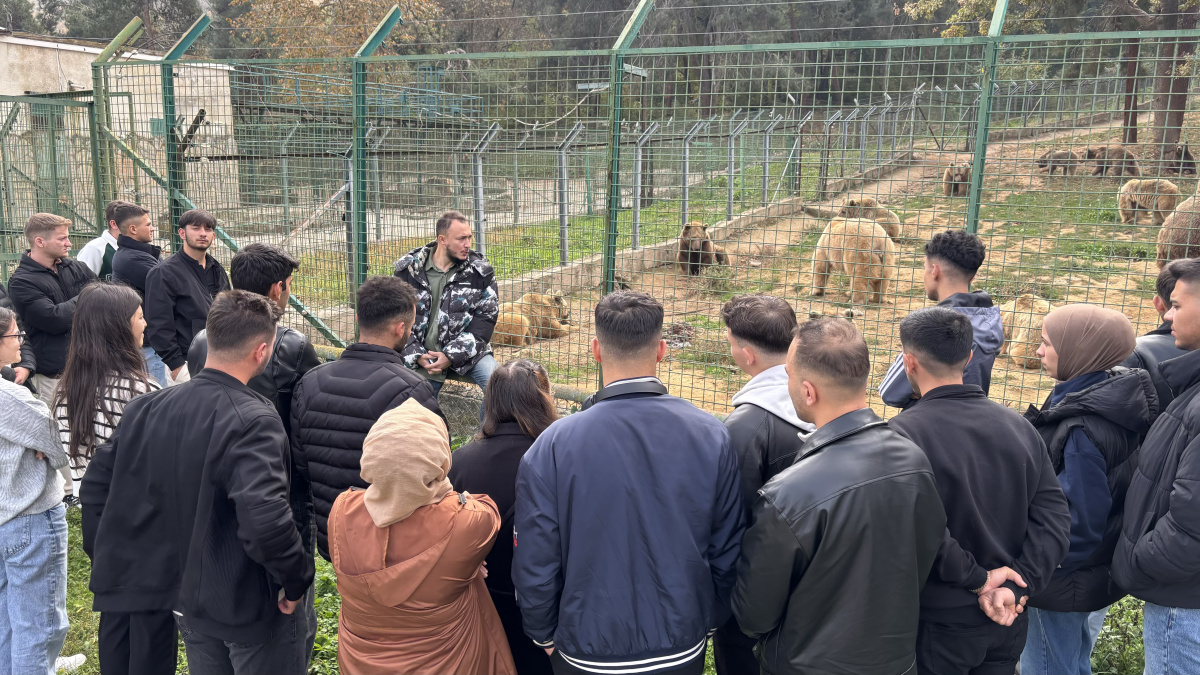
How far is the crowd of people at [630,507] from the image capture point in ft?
8.15

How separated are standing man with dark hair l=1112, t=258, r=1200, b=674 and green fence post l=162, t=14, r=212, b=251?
26.5ft

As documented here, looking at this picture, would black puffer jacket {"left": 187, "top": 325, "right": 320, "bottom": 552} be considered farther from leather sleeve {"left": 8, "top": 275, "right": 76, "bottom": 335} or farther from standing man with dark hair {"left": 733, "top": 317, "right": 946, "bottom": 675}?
leather sleeve {"left": 8, "top": 275, "right": 76, "bottom": 335}

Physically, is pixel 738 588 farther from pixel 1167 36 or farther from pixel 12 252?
A: pixel 12 252

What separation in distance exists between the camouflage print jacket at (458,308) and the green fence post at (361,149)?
1478 millimetres

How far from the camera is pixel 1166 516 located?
2.68 m

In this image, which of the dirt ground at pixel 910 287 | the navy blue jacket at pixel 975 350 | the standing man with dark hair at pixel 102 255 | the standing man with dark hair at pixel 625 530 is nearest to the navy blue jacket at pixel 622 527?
the standing man with dark hair at pixel 625 530

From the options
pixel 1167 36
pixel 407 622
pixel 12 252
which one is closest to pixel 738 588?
pixel 407 622

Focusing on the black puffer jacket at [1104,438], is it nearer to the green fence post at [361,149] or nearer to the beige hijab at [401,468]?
the beige hijab at [401,468]

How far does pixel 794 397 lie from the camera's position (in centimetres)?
265

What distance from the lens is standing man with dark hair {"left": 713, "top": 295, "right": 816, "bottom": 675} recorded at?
111 inches

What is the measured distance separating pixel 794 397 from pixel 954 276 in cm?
173

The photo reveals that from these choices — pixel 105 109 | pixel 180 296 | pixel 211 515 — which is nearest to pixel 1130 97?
pixel 211 515

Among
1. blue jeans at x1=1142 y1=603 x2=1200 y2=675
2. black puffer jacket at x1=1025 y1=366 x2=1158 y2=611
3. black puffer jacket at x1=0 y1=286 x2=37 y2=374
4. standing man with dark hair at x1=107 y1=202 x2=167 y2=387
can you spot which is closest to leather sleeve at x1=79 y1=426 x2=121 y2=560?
black puffer jacket at x1=0 y1=286 x2=37 y2=374

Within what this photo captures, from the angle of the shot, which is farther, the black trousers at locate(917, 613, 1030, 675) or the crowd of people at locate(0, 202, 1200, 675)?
the black trousers at locate(917, 613, 1030, 675)
